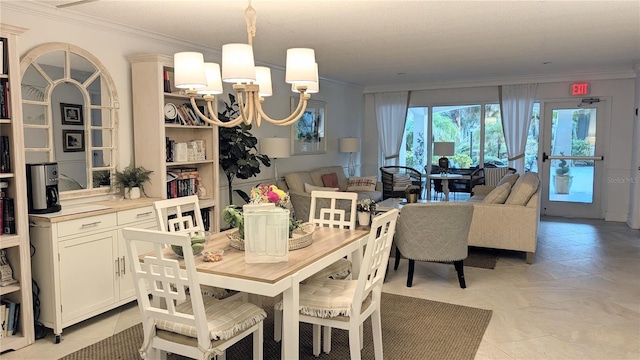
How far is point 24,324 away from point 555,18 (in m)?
4.68

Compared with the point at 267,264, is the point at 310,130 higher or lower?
higher

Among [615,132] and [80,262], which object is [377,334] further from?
[615,132]

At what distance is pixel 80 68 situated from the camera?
3834 millimetres

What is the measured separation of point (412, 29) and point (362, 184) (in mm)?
3901

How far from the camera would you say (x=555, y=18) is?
3.87 m

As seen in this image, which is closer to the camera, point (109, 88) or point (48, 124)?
point (48, 124)

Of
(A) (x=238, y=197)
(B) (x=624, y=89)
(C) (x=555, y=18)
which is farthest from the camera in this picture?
(B) (x=624, y=89)

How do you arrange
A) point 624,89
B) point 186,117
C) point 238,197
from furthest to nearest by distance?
1. point 624,89
2. point 238,197
3. point 186,117

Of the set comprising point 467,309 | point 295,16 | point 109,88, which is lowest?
point 467,309

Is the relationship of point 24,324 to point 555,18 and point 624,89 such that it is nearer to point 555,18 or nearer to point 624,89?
point 555,18

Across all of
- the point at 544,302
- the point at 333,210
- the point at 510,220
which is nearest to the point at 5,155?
the point at 333,210

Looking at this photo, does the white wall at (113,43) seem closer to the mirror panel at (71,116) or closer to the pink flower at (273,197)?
the mirror panel at (71,116)

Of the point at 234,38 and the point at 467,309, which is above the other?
the point at 234,38

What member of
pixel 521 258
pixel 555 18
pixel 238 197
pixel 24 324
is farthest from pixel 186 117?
pixel 521 258
